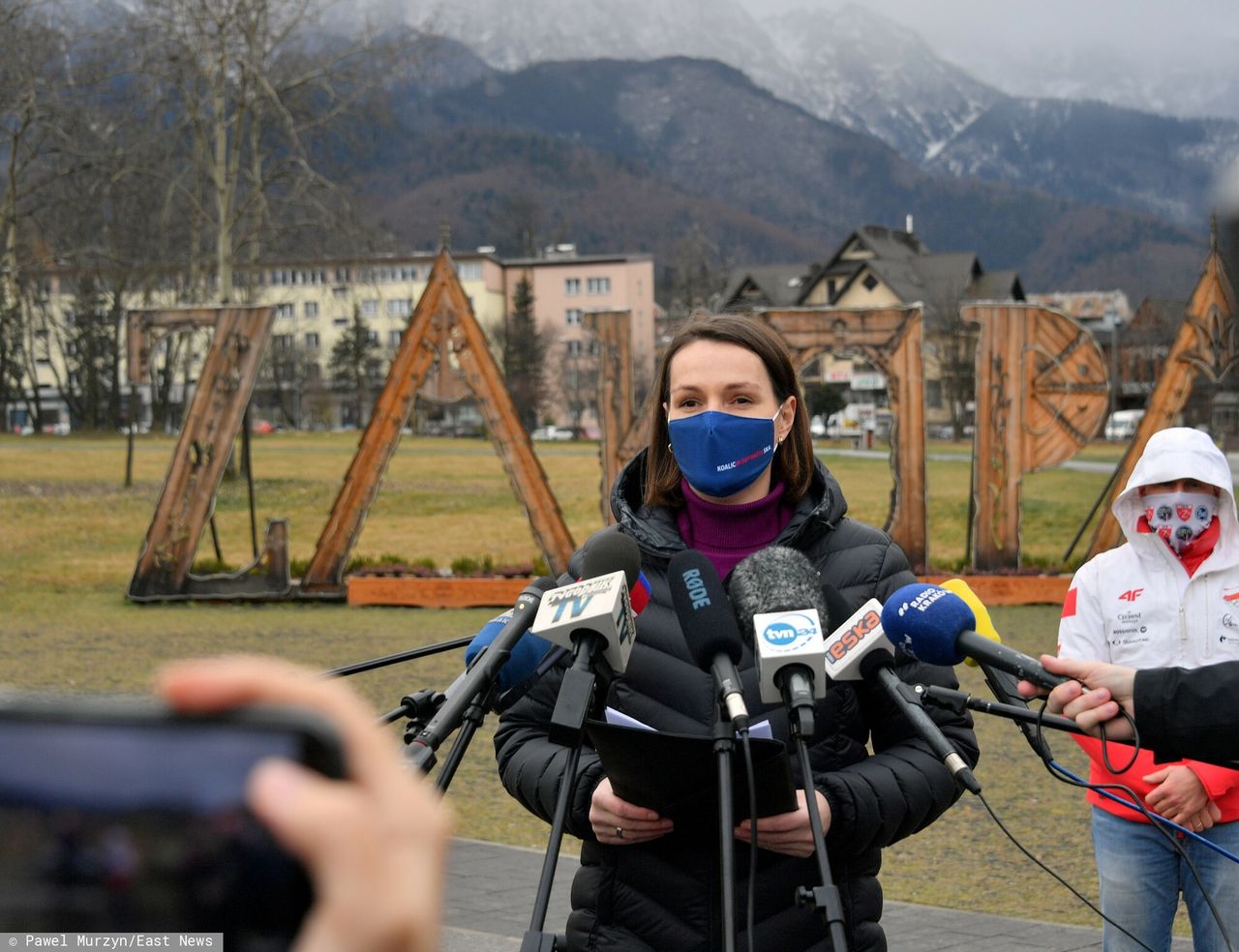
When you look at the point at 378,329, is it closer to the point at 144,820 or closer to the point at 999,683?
the point at 999,683

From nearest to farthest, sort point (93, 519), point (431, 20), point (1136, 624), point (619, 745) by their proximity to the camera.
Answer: point (619, 745) < point (1136, 624) < point (93, 519) < point (431, 20)

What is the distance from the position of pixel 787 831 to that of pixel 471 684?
0.72 m

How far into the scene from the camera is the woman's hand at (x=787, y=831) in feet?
8.66

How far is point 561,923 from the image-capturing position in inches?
242

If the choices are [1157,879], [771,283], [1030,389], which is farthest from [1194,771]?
[771,283]

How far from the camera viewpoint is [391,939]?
713 mm

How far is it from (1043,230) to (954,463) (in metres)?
154

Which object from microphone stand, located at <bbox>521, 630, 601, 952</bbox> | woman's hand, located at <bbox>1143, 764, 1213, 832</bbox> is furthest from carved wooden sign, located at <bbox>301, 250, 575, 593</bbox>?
microphone stand, located at <bbox>521, 630, 601, 952</bbox>

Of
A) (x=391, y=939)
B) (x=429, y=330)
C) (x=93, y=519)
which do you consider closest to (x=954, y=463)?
(x=93, y=519)

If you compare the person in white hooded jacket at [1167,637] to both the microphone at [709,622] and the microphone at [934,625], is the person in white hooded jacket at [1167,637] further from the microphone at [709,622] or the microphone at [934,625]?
the microphone at [709,622]

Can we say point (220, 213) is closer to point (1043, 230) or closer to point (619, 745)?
point (619, 745)

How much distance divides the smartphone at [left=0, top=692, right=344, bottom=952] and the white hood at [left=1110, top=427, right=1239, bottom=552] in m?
3.57

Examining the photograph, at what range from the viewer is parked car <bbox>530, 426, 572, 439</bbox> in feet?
263

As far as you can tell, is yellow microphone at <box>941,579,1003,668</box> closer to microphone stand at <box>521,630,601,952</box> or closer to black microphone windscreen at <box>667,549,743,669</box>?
black microphone windscreen at <box>667,549,743,669</box>
